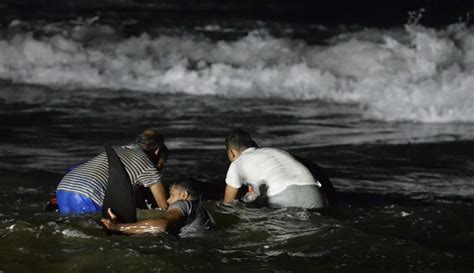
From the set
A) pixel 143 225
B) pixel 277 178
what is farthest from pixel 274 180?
pixel 143 225

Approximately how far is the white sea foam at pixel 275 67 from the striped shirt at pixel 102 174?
8066 mm

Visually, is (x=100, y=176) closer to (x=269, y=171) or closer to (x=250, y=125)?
(x=269, y=171)

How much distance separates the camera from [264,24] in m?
28.4

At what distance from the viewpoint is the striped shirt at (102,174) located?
30.7 ft

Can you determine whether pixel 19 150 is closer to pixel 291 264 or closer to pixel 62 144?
pixel 62 144

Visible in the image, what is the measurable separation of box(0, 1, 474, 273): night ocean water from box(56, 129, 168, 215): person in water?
181 mm

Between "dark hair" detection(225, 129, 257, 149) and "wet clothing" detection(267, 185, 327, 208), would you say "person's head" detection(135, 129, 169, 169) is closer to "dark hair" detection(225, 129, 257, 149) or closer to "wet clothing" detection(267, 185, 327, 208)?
"dark hair" detection(225, 129, 257, 149)

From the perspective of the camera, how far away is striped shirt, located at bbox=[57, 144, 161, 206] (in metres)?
9.35

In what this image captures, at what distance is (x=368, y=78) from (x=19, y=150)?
8.36 m

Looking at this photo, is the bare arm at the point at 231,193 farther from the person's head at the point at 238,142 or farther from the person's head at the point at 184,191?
the person's head at the point at 184,191

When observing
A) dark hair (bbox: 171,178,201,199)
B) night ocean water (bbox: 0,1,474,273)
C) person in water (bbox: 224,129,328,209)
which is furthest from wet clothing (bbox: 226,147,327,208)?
dark hair (bbox: 171,178,201,199)

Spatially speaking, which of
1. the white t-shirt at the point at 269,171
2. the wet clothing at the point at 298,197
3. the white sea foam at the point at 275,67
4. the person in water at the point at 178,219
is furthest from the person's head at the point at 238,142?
the white sea foam at the point at 275,67

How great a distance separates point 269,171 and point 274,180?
0.41ft

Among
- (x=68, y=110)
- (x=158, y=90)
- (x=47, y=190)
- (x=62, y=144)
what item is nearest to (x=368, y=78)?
(x=158, y=90)
